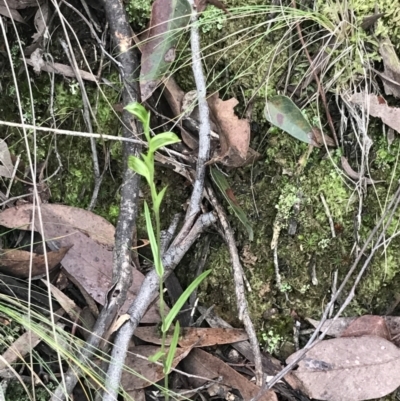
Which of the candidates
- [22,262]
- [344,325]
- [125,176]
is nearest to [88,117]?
[125,176]

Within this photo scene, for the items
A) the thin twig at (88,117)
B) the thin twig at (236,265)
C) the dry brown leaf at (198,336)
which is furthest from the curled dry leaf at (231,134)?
the dry brown leaf at (198,336)

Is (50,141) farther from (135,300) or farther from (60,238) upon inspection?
(135,300)

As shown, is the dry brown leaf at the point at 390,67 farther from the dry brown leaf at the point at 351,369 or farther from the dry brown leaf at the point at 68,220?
the dry brown leaf at the point at 68,220

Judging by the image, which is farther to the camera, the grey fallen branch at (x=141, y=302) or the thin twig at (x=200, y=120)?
the thin twig at (x=200, y=120)

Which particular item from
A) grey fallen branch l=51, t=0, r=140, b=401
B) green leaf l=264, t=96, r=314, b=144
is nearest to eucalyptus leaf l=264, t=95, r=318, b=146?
green leaf l=264, t=96, r=314, b=144

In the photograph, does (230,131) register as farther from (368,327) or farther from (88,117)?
(368,327)
